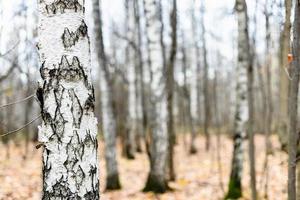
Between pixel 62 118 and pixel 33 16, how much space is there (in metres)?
15.2

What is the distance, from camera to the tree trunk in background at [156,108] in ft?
32.9

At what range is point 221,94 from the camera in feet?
181

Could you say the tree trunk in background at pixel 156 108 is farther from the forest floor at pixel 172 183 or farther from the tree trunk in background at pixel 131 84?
the tree trunk in background at pixel 131 84

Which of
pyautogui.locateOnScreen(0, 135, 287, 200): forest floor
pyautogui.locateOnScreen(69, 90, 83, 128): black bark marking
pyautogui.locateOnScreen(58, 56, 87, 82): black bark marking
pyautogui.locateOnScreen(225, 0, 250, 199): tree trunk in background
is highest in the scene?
pyautogui.locateOnScreen(58, 56, 87, 82): black bark marking

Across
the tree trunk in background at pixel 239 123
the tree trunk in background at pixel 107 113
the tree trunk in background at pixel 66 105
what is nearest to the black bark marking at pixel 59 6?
the tree trunk in background at pixel 66 105

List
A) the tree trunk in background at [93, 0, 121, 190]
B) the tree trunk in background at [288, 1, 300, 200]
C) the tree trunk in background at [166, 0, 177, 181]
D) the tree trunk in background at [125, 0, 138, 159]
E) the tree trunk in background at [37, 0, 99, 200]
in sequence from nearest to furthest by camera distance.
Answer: the tree trunk in background at [37, 0, 99, 200] → the tree trunk in background at [288, 1, 300, 200] → the tree trunk in background at [93, 0, 121, 190] → the tree trunk in background at [166, 0, 177, 181] → the tree trunk in background at [125, 0, 138, 159]

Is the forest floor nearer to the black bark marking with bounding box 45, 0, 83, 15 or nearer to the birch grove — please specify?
the birch grove

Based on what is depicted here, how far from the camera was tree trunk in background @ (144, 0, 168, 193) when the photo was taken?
10.0m

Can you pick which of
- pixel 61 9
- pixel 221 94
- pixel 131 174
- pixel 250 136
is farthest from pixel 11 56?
pixel 221 94

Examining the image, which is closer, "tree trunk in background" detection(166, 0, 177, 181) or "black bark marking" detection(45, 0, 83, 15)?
"black bark marking" detection(45, 0, 83, 15)

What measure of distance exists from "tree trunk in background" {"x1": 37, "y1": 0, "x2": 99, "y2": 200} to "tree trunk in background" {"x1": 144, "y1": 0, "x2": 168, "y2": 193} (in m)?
7.21

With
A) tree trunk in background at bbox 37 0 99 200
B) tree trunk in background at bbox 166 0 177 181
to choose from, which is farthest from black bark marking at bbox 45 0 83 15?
tree trunk in background at bbox 166 0 177 181

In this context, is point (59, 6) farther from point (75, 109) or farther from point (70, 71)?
point (75, 109)

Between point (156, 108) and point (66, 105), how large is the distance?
7424mm
